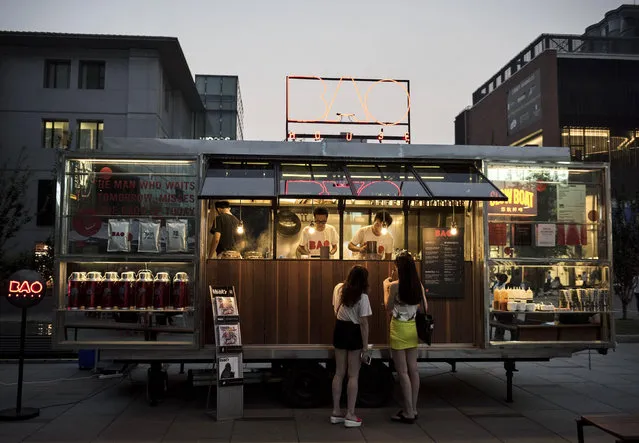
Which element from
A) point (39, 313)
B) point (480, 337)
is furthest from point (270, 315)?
point (39, 313)

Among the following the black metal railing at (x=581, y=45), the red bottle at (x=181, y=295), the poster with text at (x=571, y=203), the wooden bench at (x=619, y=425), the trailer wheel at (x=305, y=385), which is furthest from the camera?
the black metal railing at (x=581, y=45)

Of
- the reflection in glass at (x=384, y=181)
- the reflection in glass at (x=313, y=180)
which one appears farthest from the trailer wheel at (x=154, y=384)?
the reflection in glass at (x=384, y=181)

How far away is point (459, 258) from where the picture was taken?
8.62 meters

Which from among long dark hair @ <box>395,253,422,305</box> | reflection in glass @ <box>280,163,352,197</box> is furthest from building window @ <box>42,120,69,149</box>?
long dark hair @ <box>395,253,422,305</box>

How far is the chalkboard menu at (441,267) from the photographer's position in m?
8.62

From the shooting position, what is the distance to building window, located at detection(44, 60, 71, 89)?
3194 centimetres

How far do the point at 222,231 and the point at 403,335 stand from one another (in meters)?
3.20

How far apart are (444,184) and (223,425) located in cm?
424

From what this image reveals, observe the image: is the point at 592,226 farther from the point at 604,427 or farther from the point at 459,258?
the point at 604,427

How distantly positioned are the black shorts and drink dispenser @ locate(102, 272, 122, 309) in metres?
3.00

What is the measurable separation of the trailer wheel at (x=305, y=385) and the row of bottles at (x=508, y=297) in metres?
2.58

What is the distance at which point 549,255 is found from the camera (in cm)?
871

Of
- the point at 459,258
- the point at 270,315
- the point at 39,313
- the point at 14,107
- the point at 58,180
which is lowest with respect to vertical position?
the point at 39,313

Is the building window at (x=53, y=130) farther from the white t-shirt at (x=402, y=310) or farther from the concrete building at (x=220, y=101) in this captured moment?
the white t-shirt at (x=402, y=310)
